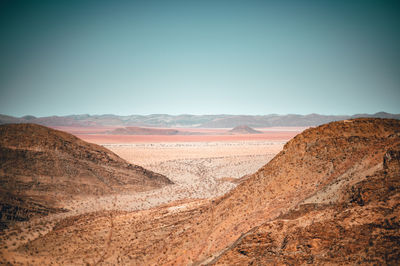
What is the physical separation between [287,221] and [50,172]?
13.7m

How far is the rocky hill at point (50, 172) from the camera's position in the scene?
36.9 feet

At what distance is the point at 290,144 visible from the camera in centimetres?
790

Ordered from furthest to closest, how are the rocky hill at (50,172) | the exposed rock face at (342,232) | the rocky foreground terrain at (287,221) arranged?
the rocky hill at (50,172) → the rocky foreground terrain at (287,221) → the exposed rock face at (342,232)

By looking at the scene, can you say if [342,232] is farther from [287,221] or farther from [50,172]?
[50,172]

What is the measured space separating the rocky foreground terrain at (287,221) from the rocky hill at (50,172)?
2743 millimetres

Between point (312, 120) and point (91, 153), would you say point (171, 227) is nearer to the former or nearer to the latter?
point (91, 153)

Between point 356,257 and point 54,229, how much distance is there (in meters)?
10.1

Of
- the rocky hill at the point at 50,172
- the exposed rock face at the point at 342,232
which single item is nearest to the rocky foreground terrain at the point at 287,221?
the exposed rock face at the point at 342,232

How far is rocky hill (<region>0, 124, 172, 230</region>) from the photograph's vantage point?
1124cm

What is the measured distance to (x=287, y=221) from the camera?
4.54m

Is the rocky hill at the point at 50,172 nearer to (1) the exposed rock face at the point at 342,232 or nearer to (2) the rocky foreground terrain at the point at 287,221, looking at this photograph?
(2) the rocky foreground terrain at the point at 287,221

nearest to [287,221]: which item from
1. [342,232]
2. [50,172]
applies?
[342,232]

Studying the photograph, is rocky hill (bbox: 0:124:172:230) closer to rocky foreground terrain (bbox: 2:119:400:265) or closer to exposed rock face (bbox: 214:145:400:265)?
rocky foreground terrain (bbox: 2:119:400:265)

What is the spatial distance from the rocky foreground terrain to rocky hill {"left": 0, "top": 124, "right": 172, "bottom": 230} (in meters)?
2.74
